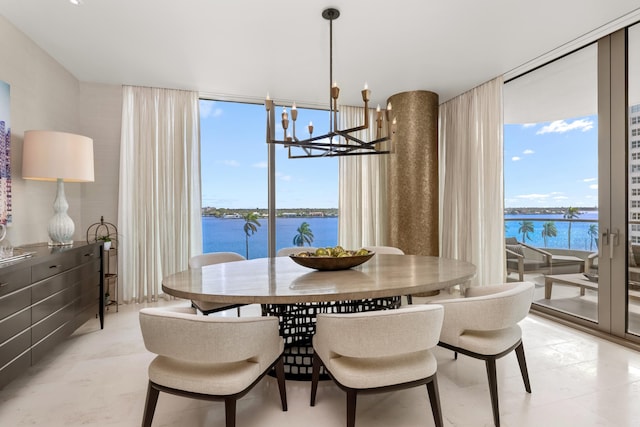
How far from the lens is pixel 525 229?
12.6 ft

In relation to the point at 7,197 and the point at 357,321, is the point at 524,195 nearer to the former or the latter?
the point at 357,321

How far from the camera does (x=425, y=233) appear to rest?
442 cm

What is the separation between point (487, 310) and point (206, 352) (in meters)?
1.34

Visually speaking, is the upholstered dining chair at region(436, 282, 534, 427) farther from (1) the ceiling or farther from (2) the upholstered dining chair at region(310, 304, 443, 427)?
(1) the ceiling

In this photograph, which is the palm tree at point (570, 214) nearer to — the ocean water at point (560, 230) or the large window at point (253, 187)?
the ocean water at point (560, 230)

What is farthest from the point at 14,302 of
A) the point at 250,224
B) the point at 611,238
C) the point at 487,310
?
the point at 611,238

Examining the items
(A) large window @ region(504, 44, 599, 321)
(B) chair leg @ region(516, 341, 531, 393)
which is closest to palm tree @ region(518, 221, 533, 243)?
(A) large window @ region(504, 44, 599, 321)

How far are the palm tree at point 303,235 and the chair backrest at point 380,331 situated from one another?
3.77 meters

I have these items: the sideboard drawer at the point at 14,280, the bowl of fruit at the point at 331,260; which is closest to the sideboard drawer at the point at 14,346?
the sideboard drawer at the point at 14,280

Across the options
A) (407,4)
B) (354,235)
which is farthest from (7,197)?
(354,235)

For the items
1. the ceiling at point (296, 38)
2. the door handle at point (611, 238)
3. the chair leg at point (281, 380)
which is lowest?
the chair leg at point (281, 380)

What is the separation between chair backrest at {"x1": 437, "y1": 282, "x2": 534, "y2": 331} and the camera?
1.71m

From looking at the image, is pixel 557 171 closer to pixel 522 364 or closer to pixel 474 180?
pixel 474 180

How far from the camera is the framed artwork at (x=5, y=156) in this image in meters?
2.61
